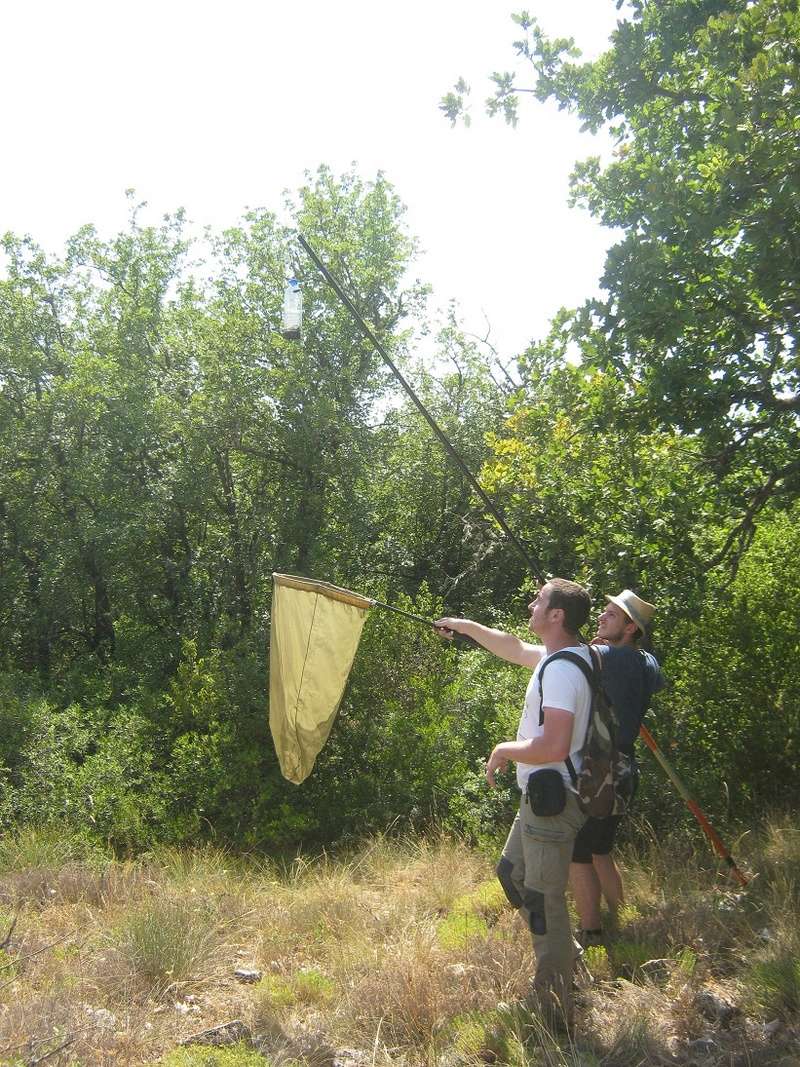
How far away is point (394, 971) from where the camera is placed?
415 cm

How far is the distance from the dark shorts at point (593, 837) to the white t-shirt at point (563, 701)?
2.70ft

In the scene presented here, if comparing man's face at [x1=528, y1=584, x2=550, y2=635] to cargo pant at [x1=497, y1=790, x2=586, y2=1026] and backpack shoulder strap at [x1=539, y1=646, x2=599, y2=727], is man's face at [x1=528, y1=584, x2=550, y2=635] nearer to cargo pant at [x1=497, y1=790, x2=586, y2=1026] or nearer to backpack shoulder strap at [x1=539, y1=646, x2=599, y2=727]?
backpack shoulder strap at [x1=539, y1=646, x2=599, y2=727]

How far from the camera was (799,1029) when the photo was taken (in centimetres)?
344

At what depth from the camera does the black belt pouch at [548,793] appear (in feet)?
11.5

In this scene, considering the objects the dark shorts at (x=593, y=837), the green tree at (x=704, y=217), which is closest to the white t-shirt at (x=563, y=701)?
the dark shorts at (x=593, y=837)

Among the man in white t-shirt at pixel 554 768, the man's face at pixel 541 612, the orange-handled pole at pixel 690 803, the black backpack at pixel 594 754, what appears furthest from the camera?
the orange-handled pole at pixel 690 803

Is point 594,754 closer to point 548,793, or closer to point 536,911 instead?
point 548,793

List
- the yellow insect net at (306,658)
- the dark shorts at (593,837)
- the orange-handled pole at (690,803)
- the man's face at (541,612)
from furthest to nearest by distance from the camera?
the yellow insect net at (306,658), the orange-handled pole at (690,803), the dark shorts at (593,837), the man's face at (541,612)

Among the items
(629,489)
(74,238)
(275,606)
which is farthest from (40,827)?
(74,238)

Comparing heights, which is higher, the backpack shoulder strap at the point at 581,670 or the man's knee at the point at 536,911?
the backpack shoulder strap at the point at 581,670

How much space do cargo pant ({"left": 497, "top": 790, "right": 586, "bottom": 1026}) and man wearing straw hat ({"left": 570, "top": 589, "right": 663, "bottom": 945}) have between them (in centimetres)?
72

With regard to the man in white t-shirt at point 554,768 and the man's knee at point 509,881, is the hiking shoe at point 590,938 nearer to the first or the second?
the man in white t-shirt at point 554,768

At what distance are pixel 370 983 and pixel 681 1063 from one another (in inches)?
54.1

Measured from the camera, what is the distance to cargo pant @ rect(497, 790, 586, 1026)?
3.56 meters
